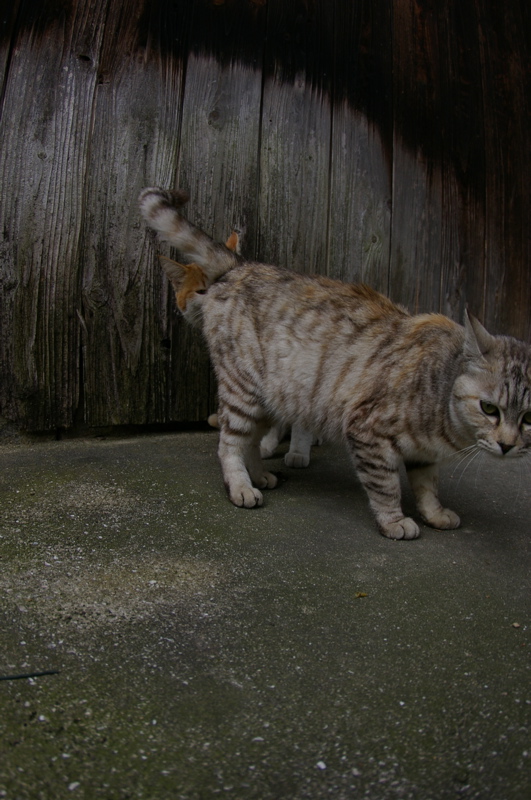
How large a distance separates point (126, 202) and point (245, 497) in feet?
5.57

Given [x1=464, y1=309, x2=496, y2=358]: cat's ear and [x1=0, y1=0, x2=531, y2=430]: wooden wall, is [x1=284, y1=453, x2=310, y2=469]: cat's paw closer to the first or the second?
[x1=0, y1=0, x2=531, y2=430]: wooden wall

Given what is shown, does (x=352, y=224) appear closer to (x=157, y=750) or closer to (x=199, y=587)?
(x=199, y=587)

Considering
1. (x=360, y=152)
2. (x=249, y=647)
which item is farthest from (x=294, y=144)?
(x=249, y=647)

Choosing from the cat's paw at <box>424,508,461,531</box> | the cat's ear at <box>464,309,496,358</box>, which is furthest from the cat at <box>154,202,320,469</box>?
the cat's ear at <box>464,309,496,358</box>

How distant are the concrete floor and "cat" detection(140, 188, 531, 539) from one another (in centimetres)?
28

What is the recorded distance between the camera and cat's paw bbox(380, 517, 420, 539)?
9.36ft

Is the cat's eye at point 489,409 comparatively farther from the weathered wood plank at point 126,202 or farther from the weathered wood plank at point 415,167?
the weathered wood plank at point 126,202

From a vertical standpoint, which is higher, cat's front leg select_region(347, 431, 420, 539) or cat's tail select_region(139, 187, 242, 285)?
cat's tail select_region(139, 187, 242, 285)

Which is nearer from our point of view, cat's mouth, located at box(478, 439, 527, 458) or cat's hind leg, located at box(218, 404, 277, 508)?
cat's mouth, located at box(478, 439, 527, 458)

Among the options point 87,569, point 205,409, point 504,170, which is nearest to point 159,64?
point 205,409

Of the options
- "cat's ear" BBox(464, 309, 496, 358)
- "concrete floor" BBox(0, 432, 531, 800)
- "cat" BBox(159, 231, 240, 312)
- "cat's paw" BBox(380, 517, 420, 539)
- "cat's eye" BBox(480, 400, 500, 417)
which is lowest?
"concrete floor" BBox(0, 432, 531, 800)

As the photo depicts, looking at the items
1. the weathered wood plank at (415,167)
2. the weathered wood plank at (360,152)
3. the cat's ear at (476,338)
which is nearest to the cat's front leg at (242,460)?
the cat's ear at (476,338)

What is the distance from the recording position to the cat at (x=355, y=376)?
108 inches

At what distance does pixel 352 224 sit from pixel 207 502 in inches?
77.4
